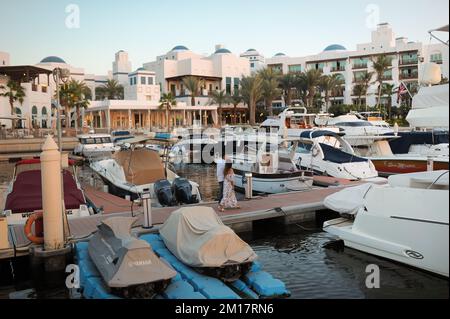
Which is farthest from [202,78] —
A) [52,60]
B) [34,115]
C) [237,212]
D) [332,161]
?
[237,212]

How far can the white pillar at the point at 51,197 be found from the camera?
9.27 meters

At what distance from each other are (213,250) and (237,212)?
4.53 m

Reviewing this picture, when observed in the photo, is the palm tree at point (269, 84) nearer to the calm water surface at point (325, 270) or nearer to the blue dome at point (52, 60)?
the blue dome at point (52, 60)

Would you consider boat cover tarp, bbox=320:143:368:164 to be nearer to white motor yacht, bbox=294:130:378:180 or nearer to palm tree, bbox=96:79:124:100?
white motor yacht, bbox=294:130:378:180

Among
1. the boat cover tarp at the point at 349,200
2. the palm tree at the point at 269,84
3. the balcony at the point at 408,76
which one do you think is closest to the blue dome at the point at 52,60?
the palm tree at the point at 269,84

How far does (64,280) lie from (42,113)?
5529 centimetres

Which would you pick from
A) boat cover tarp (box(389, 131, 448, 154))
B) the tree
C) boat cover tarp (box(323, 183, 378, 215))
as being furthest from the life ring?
the tree

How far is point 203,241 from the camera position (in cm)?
870

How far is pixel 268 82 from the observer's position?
69250 millimetres

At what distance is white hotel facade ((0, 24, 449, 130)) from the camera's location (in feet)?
212

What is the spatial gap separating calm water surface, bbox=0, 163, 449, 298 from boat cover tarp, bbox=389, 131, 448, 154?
51.3 feet

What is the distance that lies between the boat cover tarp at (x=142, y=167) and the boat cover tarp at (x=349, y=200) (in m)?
7.01

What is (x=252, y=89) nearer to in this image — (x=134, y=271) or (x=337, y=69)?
(x=337, y=69)

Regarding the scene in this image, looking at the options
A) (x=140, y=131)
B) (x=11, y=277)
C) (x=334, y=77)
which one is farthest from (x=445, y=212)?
(x=334, y=77)
